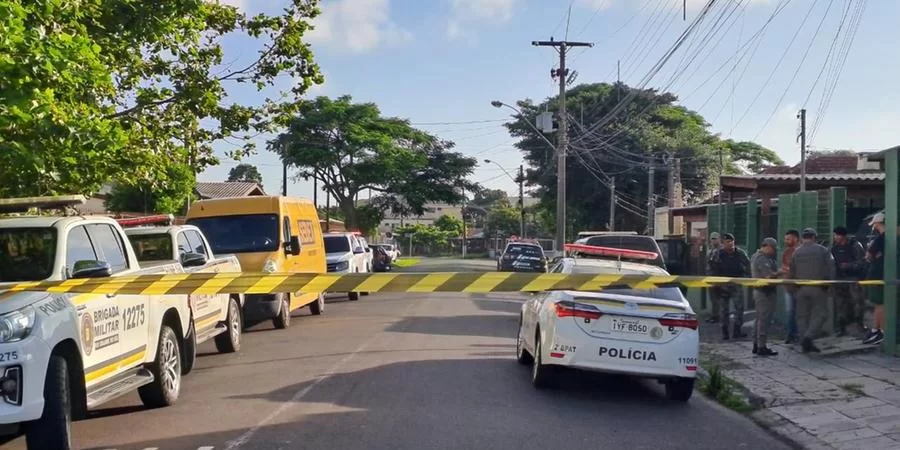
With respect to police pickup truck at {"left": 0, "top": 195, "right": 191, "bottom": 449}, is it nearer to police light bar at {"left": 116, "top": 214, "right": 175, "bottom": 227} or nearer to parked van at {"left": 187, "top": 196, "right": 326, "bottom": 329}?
police light bar at {"left": 116, "top": 214, "right": 175, "bottom": 227}

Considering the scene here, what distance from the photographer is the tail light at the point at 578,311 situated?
10.2 metres

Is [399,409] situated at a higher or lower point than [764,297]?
lower

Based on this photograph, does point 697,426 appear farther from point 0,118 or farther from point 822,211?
point 822,211

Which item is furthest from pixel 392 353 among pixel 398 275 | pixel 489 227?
pixel 489 227

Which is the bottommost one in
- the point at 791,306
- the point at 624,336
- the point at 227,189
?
the point at 791,306

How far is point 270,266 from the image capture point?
17453mm

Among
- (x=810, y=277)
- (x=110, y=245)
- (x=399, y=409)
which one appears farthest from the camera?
(x=810, y=277)

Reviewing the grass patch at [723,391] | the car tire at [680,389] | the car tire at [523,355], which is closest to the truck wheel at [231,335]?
the car tire at [523,355]

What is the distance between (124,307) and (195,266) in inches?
137

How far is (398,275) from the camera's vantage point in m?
9.24

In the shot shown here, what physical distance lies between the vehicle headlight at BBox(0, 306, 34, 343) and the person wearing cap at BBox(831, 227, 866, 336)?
33.9 ft

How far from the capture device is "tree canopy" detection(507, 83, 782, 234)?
54.2m

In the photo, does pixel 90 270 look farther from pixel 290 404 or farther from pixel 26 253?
pixel 290 404

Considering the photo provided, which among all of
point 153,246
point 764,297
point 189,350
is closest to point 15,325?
point 189,350
